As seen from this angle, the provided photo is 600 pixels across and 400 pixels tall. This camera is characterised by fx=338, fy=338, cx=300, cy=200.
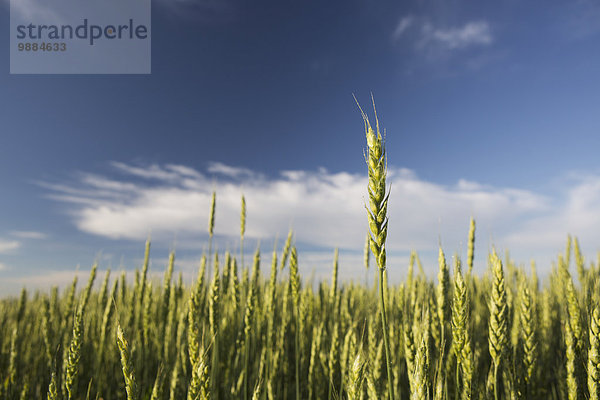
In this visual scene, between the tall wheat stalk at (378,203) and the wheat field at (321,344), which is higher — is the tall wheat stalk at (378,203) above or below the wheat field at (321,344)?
above

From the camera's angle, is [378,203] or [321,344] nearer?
[378,203]

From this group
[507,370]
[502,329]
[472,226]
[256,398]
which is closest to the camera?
[256,398]

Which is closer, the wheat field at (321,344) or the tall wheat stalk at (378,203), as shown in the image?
the tall wheat stalk at (378,203)

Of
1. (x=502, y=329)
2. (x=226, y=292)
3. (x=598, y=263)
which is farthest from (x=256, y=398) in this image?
(x=598, y=263)

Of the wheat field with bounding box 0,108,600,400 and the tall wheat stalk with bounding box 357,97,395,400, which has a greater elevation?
the tall wheat stalk with bounding box 357,97,395,400

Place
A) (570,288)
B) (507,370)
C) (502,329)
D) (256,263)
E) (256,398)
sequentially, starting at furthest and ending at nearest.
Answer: (256,263) → (570,288) → (507,370) → (502,329) → (256,398)

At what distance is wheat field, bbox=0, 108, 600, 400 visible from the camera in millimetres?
1733

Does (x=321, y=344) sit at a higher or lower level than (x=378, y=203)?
lower

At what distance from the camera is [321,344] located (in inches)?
138

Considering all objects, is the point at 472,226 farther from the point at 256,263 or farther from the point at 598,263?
the point at 598,263

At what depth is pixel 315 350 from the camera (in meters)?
2.88

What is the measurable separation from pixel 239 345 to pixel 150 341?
1.79 metres

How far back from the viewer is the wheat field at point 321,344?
1.73 meters

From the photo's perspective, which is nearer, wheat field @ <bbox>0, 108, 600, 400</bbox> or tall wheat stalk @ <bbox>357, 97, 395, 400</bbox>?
tall wheat stalk @ <bbox>357, 97, 395, 400</bbox>
